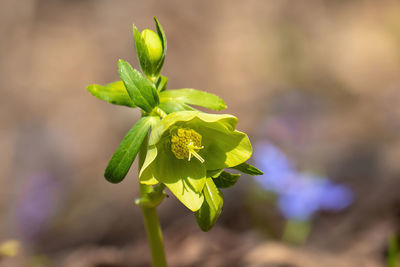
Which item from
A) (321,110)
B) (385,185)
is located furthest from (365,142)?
(385,185)

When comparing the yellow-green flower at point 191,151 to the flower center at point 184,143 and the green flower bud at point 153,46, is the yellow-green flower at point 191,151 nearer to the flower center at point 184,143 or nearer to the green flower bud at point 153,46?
the flower center at point 184,143

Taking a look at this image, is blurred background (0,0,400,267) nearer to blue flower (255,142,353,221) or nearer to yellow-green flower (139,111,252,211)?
blue flower (255,142,353,221)

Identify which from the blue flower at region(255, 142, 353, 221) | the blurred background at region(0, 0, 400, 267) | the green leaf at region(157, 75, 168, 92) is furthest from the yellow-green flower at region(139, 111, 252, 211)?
the blue flower at region(255, 142, 353, 221)

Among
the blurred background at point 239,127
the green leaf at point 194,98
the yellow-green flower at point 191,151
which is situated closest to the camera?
the yellow-green flower at point 191,151

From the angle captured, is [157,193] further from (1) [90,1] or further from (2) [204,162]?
(1) [90,1]

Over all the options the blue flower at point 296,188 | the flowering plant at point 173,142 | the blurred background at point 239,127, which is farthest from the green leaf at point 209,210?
the blue flower at point 296,188

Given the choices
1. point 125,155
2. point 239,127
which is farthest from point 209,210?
point 239,127
